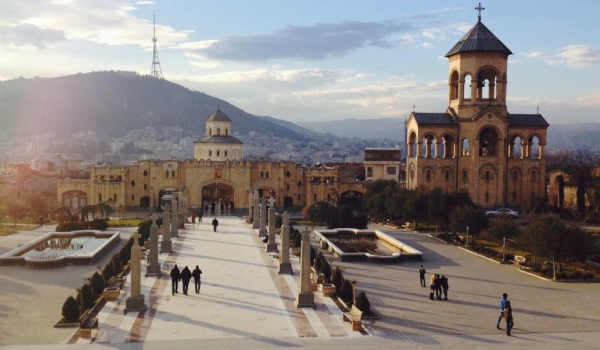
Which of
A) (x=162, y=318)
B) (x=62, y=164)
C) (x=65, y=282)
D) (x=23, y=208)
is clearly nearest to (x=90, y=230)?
(x=23, y=208)

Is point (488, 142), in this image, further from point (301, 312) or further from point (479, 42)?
point (301, 312)

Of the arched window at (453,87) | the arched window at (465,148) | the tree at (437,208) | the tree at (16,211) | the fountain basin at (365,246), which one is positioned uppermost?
the arched window at (453,87)

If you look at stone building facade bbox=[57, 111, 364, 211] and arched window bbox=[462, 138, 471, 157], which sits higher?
arched window bbox=[462, 138, 471, 157]

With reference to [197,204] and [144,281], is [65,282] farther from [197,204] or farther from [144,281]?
[197,204]

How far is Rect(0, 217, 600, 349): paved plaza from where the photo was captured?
17375mm

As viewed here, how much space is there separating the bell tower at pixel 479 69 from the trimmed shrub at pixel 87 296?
3753 centimetres

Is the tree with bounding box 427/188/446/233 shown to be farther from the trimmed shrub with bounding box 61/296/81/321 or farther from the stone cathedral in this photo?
the trimmed shrub with bounding box 61/296/81/321

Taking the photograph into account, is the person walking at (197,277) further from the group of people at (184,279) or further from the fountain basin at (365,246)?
the fountain basin at (365,246)

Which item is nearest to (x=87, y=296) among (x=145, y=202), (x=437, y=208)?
(x=437, y=208)

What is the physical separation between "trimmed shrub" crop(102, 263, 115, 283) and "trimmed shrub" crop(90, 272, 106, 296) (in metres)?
1.04

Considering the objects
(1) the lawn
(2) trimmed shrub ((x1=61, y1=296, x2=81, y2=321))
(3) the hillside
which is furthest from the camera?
(3) the hillside

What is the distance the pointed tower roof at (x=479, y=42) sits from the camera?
5062cm

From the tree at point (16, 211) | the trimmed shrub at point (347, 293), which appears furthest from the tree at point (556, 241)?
A: the tree at point (16, 211)

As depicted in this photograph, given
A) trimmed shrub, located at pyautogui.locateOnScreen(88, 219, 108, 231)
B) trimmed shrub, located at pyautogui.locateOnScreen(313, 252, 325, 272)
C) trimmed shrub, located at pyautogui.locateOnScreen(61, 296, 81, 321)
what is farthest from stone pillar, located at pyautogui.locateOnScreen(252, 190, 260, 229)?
trimmed shrub, located at pyautogui.locateOnScreen(61, 296, 81, 321)
